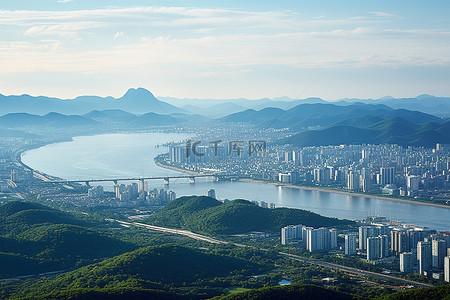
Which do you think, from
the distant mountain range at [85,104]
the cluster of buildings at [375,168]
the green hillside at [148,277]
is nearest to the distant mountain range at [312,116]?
the cluster of buildings at [375,168]

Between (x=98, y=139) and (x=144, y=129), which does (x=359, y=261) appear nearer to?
(x=98, y=139)

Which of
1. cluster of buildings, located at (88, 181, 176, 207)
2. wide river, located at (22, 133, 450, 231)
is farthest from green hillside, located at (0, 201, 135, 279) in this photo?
wide river, located at (22, 133, 450, 231)

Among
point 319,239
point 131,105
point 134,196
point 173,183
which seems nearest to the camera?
point 319,239

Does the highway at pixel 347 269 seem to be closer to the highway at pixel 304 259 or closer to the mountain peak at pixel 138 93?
the highway at pixel 304 259

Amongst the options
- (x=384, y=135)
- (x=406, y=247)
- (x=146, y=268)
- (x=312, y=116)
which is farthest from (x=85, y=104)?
(x=146, y=268)

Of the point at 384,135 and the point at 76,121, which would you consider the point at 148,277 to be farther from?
the point at 76,121

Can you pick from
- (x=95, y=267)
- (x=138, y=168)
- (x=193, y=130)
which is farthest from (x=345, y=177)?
(x=193, y=130)
